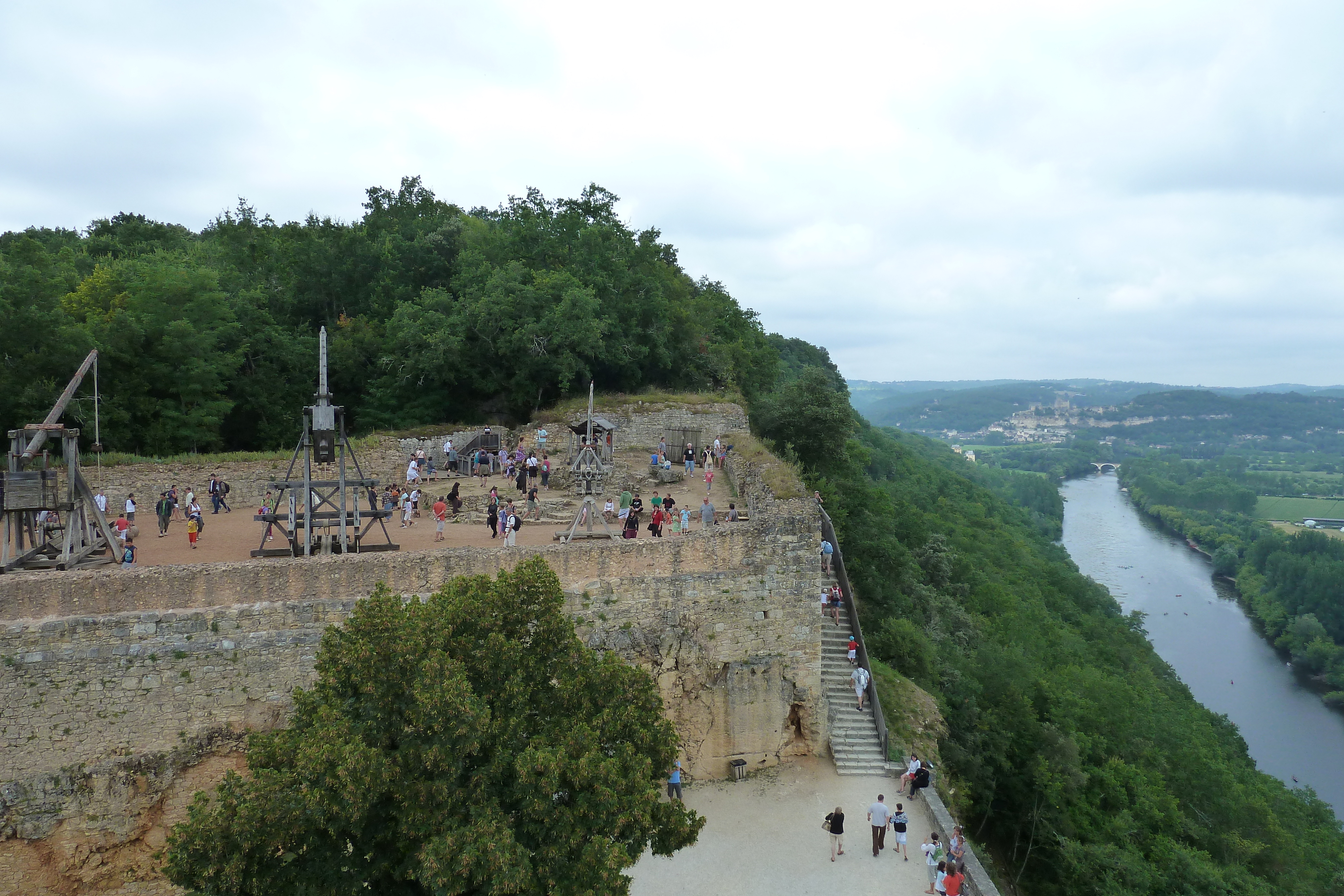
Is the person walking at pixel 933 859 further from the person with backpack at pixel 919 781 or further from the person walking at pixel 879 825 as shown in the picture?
the person with backpack at pixel 919 781

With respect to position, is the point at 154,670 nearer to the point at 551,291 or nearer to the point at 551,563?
the point at 551,563

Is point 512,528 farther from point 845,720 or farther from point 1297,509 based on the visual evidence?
point 1297,509

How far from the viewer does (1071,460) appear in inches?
7180

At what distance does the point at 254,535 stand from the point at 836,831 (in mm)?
15094

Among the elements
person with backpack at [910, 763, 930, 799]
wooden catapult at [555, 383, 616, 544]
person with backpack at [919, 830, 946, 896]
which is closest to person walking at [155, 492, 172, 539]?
wooden catapult at [555, 383, 616, 544]

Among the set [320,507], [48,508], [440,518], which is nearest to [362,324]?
[440,518]

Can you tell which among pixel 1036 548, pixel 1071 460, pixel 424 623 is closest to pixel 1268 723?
pixel 1036 548

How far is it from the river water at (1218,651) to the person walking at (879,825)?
42899 millimetres

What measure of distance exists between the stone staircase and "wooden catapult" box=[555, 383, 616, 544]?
548 cm

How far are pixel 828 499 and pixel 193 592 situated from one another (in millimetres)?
19308

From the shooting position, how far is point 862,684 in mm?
17531

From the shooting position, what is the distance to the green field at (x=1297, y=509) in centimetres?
12162

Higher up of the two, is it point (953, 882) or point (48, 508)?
point (48, 508)

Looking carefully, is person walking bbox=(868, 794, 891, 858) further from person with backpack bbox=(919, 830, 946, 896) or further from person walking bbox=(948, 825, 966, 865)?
person walking bbox=(948, 825, 966, 865)
